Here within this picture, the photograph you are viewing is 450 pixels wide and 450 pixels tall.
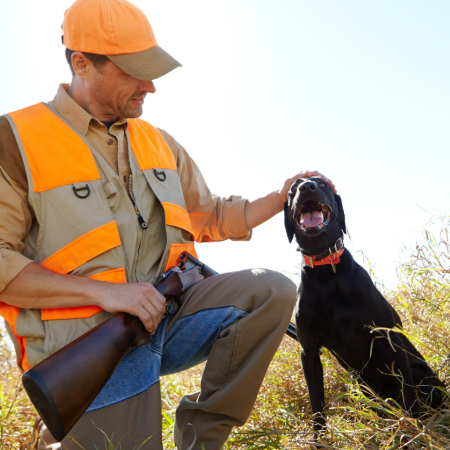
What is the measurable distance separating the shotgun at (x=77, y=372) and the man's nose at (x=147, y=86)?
1.33 meters

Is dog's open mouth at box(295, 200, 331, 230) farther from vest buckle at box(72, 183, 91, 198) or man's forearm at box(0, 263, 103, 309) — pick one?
man's forearm at box(0, 263, 103, 309)

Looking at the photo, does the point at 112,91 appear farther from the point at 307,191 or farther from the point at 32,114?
the point at 307,191

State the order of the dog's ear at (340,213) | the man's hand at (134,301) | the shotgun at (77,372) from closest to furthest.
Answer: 1. the shotgun at (77,372)
2. the man's hand at (134,301)
3. the dog's ear at (340,213)

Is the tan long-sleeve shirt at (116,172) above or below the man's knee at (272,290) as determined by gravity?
above

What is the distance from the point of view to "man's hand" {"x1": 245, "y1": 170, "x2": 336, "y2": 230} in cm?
319

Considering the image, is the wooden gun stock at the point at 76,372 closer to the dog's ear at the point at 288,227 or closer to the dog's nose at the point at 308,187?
the dog's nose at the point at 308,187

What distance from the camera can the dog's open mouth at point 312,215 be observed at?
3285 millimetres

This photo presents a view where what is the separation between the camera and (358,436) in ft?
7.35

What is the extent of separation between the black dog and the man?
2.48 ft

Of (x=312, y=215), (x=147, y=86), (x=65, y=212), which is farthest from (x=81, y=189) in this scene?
(x=312, y=215)

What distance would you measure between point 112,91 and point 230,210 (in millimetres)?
1067

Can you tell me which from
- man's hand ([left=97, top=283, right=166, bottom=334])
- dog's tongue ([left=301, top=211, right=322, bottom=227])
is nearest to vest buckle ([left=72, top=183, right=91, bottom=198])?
man's hand ([left=97, top=283, right=166, bottom=334])

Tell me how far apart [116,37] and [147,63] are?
21 centimetres

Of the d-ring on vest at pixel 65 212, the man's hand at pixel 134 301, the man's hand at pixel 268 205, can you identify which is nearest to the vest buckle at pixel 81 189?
the d-ring on vest at pixel 65 212
